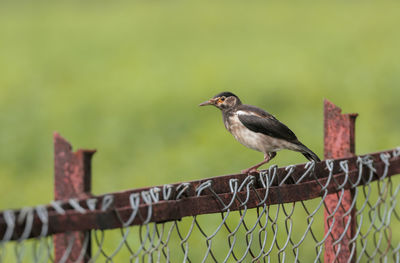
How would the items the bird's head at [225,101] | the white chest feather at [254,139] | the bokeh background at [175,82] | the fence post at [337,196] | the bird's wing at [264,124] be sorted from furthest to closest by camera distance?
1. the bokeh background at [175,82]
2. the bird's head at [225,101]
3. the white chest feather at [254,139]
4. the bird's wing at [264,124]
5. the fence post at [337,196]

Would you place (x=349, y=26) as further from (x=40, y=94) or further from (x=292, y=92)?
(x=40, y=94)

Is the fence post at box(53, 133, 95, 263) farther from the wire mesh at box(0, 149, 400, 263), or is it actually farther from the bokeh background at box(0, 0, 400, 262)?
the bokeh background at box(0, 0, 400, 262)

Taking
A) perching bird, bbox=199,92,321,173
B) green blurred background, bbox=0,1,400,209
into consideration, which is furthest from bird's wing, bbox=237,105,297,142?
green blurred background, bbox=0,1,400,209

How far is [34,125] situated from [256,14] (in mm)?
15764

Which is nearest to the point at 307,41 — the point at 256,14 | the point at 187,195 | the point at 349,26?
the point at 349,26

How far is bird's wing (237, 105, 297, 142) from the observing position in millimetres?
5855

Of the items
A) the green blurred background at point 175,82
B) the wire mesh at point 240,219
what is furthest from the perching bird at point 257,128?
the green blurred background at point 175,82

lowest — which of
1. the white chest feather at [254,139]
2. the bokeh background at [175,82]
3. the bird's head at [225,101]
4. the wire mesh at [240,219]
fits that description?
the wire mesh at [240,219]

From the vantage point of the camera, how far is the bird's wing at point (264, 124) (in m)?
5.86

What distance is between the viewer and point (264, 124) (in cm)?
→ 598

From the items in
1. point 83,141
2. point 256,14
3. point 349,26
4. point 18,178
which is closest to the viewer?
point 18,178

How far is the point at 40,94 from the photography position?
1634 cm

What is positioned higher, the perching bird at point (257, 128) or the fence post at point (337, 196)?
the perching bird at point (257, 128)

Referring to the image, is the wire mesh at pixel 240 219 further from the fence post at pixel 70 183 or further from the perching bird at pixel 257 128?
the perching bird at pixel 257 128
